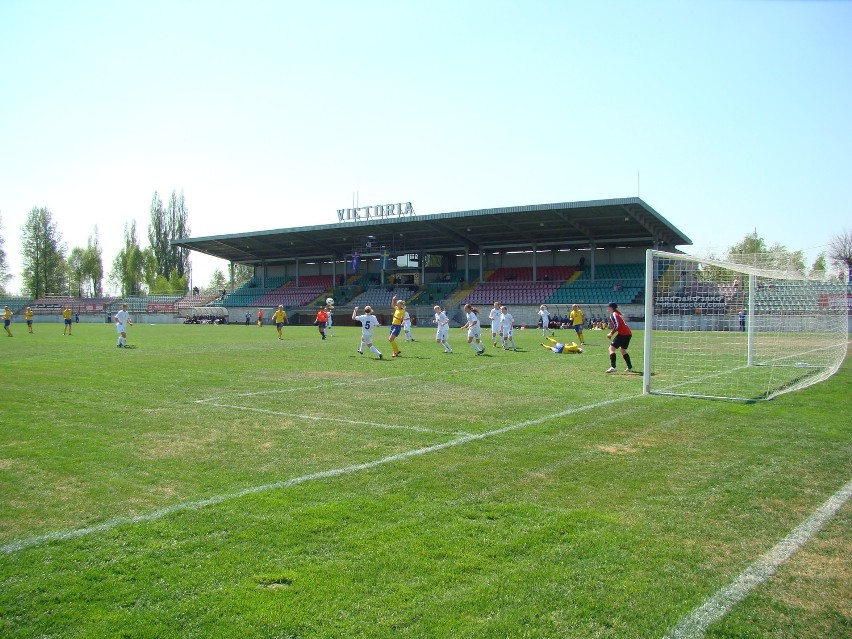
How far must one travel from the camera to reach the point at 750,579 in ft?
14.1

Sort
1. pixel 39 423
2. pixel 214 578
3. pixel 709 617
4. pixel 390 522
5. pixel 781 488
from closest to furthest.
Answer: pixel 709 617 → pixel 214 578 → pixel 390 522 → pixel 781 488 → pixel 39 423

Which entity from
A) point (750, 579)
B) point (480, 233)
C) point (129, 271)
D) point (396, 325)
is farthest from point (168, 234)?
point (750, 579)

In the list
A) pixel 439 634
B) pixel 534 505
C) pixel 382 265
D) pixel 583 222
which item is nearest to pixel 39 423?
pixel 534 505

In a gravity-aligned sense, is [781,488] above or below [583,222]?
below

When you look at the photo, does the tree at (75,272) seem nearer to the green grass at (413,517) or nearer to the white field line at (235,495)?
the green grass at (413,517)

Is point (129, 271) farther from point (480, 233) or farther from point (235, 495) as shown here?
point (235, 495)

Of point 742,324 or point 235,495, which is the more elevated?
point 742,324

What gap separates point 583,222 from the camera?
2018 inches

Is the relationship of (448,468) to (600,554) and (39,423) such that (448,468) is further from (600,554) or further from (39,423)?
(39,423)

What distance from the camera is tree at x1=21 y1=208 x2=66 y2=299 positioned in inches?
3307

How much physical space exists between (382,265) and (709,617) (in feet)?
190

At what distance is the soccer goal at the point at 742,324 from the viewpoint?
45.6 ft

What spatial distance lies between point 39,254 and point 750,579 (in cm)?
9723

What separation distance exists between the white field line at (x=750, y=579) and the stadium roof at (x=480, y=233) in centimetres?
4153
